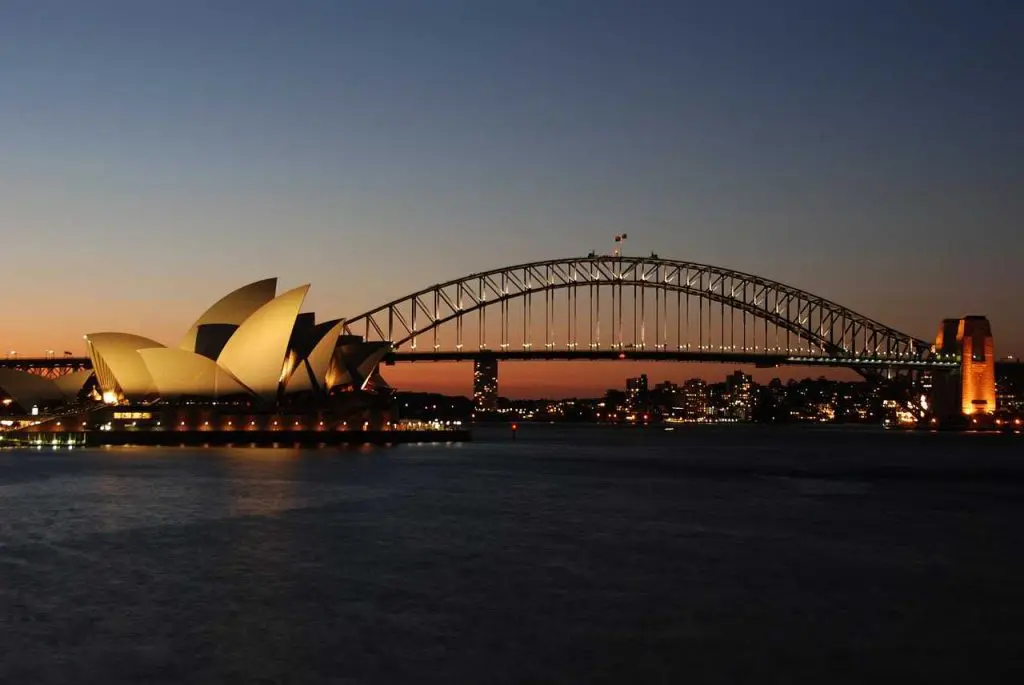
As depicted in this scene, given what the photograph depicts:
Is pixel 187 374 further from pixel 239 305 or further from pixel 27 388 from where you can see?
pixel 27 388

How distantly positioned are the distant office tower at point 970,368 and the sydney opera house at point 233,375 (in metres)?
57.8

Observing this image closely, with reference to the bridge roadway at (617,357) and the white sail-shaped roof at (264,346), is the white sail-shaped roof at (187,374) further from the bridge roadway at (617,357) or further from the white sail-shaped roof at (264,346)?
the bridge roadway at (617,357)

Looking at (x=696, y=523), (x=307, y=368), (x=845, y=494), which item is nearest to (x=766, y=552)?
(x=696, y=523)

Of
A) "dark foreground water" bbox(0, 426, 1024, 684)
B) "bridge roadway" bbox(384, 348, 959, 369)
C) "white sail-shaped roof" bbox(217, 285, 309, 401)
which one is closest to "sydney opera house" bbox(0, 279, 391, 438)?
"white sail-shaped roof" bbox(217, 285, 309, 401)

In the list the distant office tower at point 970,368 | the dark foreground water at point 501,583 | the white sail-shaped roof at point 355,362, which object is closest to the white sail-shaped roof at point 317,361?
the white sail-shaped roof at point 355,362

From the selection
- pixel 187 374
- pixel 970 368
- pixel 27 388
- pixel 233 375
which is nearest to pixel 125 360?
pixel 187 374

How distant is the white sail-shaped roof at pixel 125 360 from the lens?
6956cm

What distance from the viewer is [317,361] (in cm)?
7031

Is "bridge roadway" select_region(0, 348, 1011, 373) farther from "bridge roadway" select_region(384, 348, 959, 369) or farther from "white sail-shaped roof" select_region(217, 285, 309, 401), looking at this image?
"white sail-shaped roof" select_region(217, 285, 309, 401)

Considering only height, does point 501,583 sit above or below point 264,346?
below

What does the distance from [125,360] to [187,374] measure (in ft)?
15.0

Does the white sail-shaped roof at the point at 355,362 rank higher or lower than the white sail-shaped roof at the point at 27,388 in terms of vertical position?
higher

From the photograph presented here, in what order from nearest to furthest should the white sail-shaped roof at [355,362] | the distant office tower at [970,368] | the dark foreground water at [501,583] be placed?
the dark foreground water at [501,583] < the white sail-shaped roof at [355,362] < the distant office tower at [970,368]

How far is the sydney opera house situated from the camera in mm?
65938
